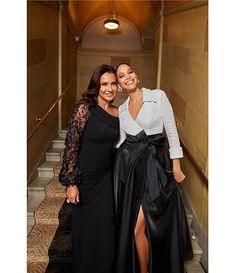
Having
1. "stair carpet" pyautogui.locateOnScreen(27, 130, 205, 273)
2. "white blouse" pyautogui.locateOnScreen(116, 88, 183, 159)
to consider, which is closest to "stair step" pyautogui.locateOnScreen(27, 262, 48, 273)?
"stair carpet" pyautogui.locateOnScreen(27, 130, 205, 273)

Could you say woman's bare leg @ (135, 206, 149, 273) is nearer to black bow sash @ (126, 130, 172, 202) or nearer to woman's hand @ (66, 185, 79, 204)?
black bow sash @ (126, 130, 172, 202)

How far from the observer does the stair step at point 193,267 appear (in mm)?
3242

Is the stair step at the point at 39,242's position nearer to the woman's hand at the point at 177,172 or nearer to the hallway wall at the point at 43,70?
the hallway wall at the point at 43,70

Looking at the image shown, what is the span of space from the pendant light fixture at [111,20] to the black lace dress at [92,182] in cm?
512

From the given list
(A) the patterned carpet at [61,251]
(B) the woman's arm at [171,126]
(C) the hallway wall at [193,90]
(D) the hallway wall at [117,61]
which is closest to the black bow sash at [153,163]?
(B) the woman's arm at [171,126]

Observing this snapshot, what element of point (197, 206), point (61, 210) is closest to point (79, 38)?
point (61, 210)

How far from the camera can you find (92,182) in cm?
266

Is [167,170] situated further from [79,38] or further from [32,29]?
[79,38]

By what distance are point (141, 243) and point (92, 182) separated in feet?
1.88

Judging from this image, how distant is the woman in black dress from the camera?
8.24 feet

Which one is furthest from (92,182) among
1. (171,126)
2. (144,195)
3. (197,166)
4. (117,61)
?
(117,61)

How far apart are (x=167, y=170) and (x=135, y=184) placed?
0.85 ft

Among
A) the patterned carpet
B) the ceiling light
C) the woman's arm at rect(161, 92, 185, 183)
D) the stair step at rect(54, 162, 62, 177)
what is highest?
the ceiling light

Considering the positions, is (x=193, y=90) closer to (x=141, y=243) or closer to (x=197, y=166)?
(x=197, y=166)
